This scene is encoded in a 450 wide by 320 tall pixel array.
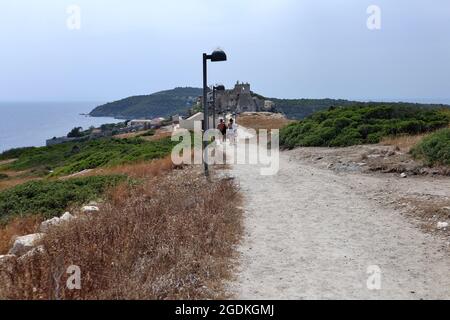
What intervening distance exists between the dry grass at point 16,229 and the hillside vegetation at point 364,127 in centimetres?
1316

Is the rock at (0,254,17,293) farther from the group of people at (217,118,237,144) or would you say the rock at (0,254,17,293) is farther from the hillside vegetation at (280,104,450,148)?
the group of people at (217,118,237,144)

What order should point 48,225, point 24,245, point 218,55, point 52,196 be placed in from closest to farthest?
point 24,245, point 48,225, point 218,55, point 52,196

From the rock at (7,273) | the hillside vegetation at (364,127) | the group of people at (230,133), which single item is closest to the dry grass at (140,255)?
the rock at (7,273)

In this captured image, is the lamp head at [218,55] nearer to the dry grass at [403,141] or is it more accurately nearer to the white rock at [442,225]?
the dry grass at [403,141]

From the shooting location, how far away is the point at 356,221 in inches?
370

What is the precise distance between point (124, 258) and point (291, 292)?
224 cm

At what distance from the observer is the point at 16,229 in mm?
11508

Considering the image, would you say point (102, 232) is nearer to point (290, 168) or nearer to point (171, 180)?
point (171, 180)

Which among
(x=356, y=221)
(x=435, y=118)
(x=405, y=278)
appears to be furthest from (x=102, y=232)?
(x=435, y=118)

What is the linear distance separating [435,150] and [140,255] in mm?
10850

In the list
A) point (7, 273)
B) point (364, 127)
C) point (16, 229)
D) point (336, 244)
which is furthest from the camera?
point (364, 127)

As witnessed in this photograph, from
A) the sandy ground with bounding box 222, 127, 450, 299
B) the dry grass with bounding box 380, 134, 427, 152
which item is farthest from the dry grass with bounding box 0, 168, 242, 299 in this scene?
the dry grass with bounding box 380, 134, 427, 152

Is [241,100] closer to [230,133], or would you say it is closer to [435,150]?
[230,133]

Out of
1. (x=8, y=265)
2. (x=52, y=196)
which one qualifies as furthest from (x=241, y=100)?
(x=8, y=265)
